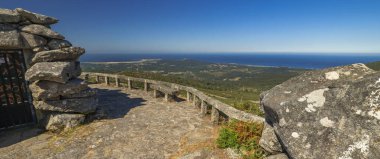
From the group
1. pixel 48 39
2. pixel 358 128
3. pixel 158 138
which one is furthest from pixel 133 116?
pixel 358 128

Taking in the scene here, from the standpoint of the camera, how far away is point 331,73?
4.97 m

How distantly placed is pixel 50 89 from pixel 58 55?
1.47 metres

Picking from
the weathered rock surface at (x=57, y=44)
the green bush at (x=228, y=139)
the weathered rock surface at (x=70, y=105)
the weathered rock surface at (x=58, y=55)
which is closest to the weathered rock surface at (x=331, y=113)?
the green bush at (x=228, y=139)

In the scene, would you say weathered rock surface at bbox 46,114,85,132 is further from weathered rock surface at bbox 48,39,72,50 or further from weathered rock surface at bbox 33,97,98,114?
weathered rock surface at bbox 48,39,72,50

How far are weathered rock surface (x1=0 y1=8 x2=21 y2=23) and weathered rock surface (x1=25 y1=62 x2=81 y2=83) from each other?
1955 mm

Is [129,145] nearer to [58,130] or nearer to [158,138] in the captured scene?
[158,138]

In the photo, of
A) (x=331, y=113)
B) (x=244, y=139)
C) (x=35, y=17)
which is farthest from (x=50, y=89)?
(x=331, y=113)

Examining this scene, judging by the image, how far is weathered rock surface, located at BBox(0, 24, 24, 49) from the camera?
8.69 meters

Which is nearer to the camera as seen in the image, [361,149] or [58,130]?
[361,149]

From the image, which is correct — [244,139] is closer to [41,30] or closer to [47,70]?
[47,70]

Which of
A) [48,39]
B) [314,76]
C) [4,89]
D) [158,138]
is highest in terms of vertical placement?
[48,39]

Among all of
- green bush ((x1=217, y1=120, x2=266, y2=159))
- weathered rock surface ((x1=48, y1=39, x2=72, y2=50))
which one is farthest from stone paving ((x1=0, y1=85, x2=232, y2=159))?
weathered rock surface ((x1=48, y1=39, x2=72, y2=50))

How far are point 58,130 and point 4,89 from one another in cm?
302

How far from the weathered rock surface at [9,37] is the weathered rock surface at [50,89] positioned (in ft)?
5.31
